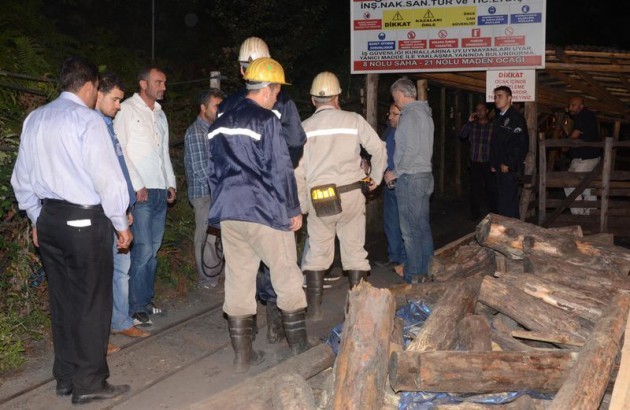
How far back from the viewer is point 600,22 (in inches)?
1278

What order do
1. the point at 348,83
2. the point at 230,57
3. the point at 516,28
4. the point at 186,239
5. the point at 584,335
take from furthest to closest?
the point at 348,83
the point at 230,57
the point at 516,28
the point at 186,239
the point at 584,335

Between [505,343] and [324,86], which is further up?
[324,86]

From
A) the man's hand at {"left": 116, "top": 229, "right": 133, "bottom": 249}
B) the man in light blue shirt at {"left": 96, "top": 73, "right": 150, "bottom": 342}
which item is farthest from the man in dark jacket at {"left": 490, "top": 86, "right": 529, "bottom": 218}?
the man's hand at {"left": 116, "top": 229, "right": 133, "bottom": 249}

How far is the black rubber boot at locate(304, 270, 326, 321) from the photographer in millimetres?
7367

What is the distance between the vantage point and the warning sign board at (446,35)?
10.4 metres

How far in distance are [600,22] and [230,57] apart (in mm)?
23788

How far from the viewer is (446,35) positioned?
10781 mm

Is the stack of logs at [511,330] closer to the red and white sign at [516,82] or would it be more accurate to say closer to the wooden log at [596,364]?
the wooden log at [596,364]

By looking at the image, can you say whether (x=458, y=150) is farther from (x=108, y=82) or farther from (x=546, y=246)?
(x=108, y=82)

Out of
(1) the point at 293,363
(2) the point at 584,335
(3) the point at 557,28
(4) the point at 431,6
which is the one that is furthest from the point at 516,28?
(3) the point at 557,28

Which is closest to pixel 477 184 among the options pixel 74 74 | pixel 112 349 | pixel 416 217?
pixel 416 217

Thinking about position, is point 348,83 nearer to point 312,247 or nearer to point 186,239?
point 186,239

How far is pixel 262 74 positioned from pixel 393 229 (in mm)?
4326

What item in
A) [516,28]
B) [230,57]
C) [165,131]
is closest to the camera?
[165,131]
